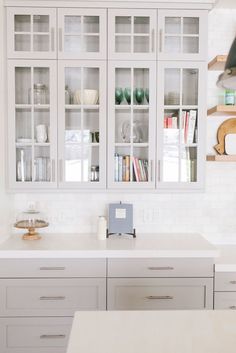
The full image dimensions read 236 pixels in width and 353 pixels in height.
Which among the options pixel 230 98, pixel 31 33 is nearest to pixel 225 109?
pixel 230 98

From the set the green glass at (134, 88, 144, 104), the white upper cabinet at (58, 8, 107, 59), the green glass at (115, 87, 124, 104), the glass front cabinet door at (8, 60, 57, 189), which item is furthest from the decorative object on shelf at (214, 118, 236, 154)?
the glass front cabinet door at (8, 60, 57, 189)

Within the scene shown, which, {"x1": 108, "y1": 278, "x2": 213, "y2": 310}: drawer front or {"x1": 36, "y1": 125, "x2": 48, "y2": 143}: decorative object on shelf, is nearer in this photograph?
{"x1": 108, "y1": 278, "x2": 213, "y2": 310}: drawer front

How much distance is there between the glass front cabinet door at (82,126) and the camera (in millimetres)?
2682

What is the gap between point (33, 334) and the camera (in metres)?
2.43

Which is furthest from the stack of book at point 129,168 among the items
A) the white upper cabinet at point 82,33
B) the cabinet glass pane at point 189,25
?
the cabinet glass pane at point 189,25

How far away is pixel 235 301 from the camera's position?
8.18 feet

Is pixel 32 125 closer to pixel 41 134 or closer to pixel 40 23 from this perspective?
pixel 41 134

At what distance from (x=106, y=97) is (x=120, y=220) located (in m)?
0.95

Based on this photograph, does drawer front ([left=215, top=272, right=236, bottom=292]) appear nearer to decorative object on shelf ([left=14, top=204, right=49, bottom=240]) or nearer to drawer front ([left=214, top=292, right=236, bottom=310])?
drawer front ([left=214, top=292, right=236, bottom=310])

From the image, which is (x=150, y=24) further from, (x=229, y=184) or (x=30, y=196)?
(x=30, y=196)

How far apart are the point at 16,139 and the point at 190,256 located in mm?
1520

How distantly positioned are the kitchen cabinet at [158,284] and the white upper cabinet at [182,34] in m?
1.50

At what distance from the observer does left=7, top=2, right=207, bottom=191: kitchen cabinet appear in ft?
8.70

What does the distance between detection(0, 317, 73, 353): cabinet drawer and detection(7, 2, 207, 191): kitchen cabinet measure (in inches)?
36.9
